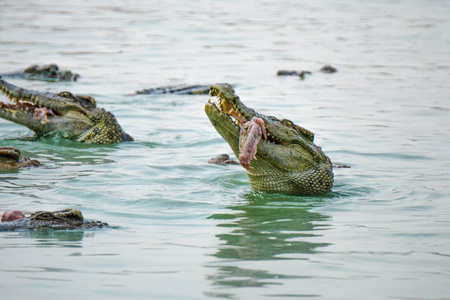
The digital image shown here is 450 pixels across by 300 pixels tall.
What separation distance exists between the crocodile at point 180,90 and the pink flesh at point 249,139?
8282 millimetres

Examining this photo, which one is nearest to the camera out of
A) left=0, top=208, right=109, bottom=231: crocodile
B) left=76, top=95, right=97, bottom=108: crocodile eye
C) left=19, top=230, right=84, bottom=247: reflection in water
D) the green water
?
the green water

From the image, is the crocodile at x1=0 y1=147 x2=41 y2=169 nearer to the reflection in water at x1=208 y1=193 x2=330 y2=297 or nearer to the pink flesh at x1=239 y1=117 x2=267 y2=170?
the reflection in water at x1=208 y1=193 x2=330 y2=297

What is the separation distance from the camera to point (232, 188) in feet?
25.7

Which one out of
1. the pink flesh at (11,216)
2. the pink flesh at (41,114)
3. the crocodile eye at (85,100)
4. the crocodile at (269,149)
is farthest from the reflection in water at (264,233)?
the crocodile eye at (85,100)

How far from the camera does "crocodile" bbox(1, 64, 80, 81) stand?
53.1ft

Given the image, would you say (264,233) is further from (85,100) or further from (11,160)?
(85,100)

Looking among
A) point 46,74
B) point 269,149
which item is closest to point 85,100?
point 269,149

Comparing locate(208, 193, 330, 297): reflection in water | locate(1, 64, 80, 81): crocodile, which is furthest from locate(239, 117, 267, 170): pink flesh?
locate(1, 64, 80, 81): crocodile

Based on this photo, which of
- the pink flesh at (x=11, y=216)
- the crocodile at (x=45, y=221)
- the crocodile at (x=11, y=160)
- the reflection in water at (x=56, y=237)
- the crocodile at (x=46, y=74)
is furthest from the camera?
the crocodile at (x=46, y=74)

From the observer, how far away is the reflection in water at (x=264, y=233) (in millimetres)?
4625

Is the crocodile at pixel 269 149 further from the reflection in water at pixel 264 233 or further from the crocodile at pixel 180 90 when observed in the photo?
the crocodile at pixel 180 90

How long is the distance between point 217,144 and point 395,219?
183 inches

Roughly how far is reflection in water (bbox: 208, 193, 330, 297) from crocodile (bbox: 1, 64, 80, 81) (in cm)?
998

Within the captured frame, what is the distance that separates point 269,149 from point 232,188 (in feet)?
3.56
